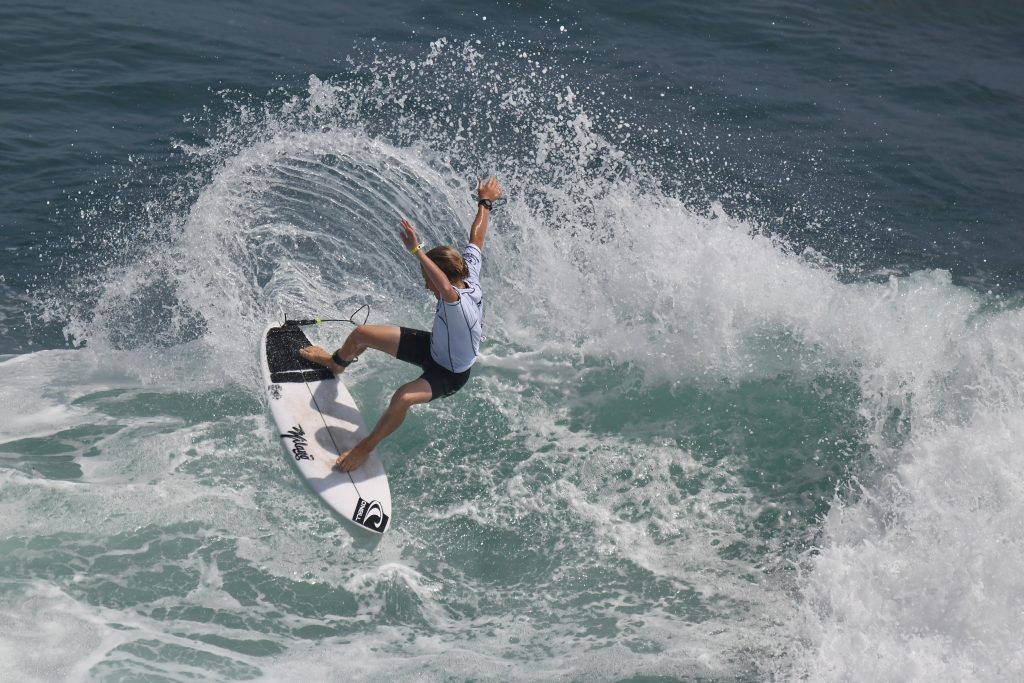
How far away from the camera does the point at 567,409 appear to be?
8.77 m

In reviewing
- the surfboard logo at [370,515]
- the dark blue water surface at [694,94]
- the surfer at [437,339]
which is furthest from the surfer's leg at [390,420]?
the dark blue water surface at [694,94]

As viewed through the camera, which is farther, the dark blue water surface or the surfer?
the dark blue water surface

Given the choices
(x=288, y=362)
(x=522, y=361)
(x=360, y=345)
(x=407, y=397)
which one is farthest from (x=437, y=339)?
(x=522, y=361)

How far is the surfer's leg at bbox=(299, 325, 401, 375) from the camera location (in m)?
7.70

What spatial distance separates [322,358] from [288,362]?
0.95ft

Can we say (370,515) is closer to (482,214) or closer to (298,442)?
(298,442)

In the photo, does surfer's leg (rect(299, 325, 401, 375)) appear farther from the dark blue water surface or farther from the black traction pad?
the dark blue water surface

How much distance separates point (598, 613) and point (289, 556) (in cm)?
223

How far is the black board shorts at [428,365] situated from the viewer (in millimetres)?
7461

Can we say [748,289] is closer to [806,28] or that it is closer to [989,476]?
[989,476]

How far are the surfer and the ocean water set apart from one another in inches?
32.0

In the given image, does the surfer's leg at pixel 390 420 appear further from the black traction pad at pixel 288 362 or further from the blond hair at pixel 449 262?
the black traction pad at pixel 288 362

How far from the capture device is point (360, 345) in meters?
7.93

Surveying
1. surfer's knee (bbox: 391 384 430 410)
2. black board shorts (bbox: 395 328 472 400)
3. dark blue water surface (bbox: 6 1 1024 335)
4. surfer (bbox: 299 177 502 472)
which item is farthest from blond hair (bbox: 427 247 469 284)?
dark blue water surface (bbox: 6 1 1024 335)
